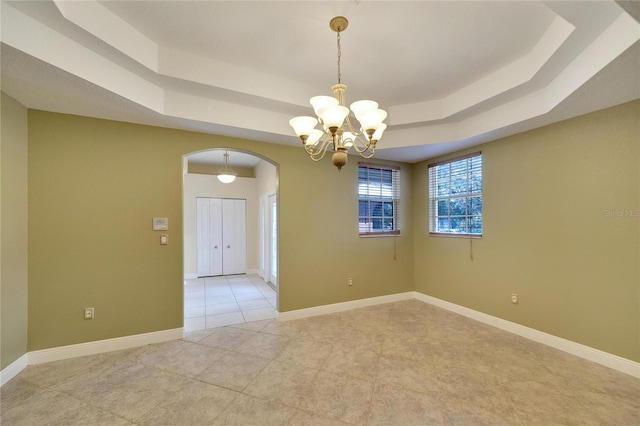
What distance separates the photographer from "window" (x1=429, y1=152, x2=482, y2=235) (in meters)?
3.93

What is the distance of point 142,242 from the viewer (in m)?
3.12

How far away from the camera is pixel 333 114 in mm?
1848

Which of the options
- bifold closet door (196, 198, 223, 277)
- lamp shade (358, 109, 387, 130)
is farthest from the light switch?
bifold closet door (196, 198, 223, 277)

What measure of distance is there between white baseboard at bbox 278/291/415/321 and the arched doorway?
1.18 metres

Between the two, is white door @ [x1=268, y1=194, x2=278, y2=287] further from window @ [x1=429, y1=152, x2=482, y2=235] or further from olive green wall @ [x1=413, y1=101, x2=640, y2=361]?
olive green wall @ [x1=413, y1=101, x2=640, y2=361]

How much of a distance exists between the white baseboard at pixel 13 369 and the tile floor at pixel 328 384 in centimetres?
6

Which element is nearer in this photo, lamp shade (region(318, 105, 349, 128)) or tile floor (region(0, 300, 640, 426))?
lamp shade (region(318, 105, 349, 128))

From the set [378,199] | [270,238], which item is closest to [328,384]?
[378,199]

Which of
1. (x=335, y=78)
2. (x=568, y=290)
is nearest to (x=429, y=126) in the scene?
(x=335, y=78)

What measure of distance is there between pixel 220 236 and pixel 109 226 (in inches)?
168

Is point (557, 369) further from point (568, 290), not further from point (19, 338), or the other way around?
point (19, 338)

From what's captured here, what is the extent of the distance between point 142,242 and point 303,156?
2.36 metres

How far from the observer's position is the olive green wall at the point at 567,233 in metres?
2.53

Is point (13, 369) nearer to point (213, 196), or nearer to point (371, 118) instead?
point (371, 118)
